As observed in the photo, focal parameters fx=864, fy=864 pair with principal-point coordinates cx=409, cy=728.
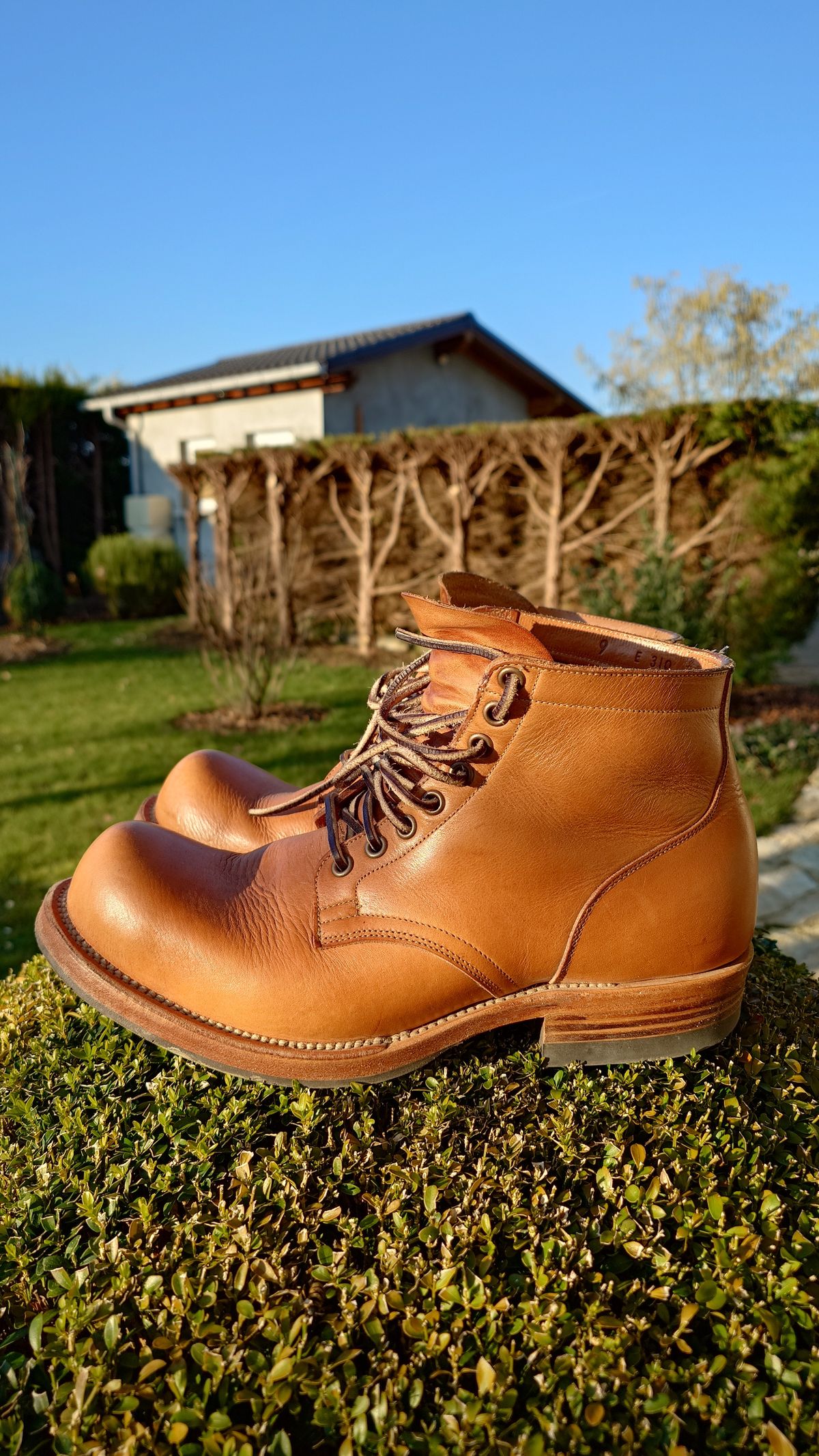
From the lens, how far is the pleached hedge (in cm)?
874

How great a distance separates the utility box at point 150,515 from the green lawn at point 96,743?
6.65 meters

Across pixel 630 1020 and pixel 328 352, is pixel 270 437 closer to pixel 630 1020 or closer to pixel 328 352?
pixel 328 352

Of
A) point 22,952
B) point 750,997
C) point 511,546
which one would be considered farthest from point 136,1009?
point 511,546

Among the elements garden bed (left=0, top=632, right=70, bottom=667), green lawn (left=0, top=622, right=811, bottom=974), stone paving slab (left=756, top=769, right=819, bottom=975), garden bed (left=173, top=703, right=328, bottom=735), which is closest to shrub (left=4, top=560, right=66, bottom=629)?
garden bed (left=0, top=632, right=70, bottom=667)

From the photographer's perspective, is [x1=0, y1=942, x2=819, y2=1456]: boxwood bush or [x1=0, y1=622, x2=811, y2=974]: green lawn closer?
[x1=0, y1=942, x2=819, y2=1456]: boxwood bush

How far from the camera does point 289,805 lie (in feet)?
5.04

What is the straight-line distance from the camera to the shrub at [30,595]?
44.2ft

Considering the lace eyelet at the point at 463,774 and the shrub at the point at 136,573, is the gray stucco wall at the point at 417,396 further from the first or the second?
the lace eyelet at the point at 463,774

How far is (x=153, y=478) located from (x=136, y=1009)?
739 inches

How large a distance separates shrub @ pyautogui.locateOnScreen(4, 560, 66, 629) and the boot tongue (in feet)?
44.9

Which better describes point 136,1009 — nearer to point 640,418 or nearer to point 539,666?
point 539,666

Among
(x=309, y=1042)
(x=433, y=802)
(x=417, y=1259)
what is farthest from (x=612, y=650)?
(x=417, y=1259)

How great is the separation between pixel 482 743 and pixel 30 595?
13.8 metres

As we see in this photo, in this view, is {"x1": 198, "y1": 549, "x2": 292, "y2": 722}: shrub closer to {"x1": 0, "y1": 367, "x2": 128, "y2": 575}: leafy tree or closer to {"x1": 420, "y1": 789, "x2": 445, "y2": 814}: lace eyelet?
{"x1": 420, "y1": 789, "x2": 445, "y2": 814}: lace eyelet
